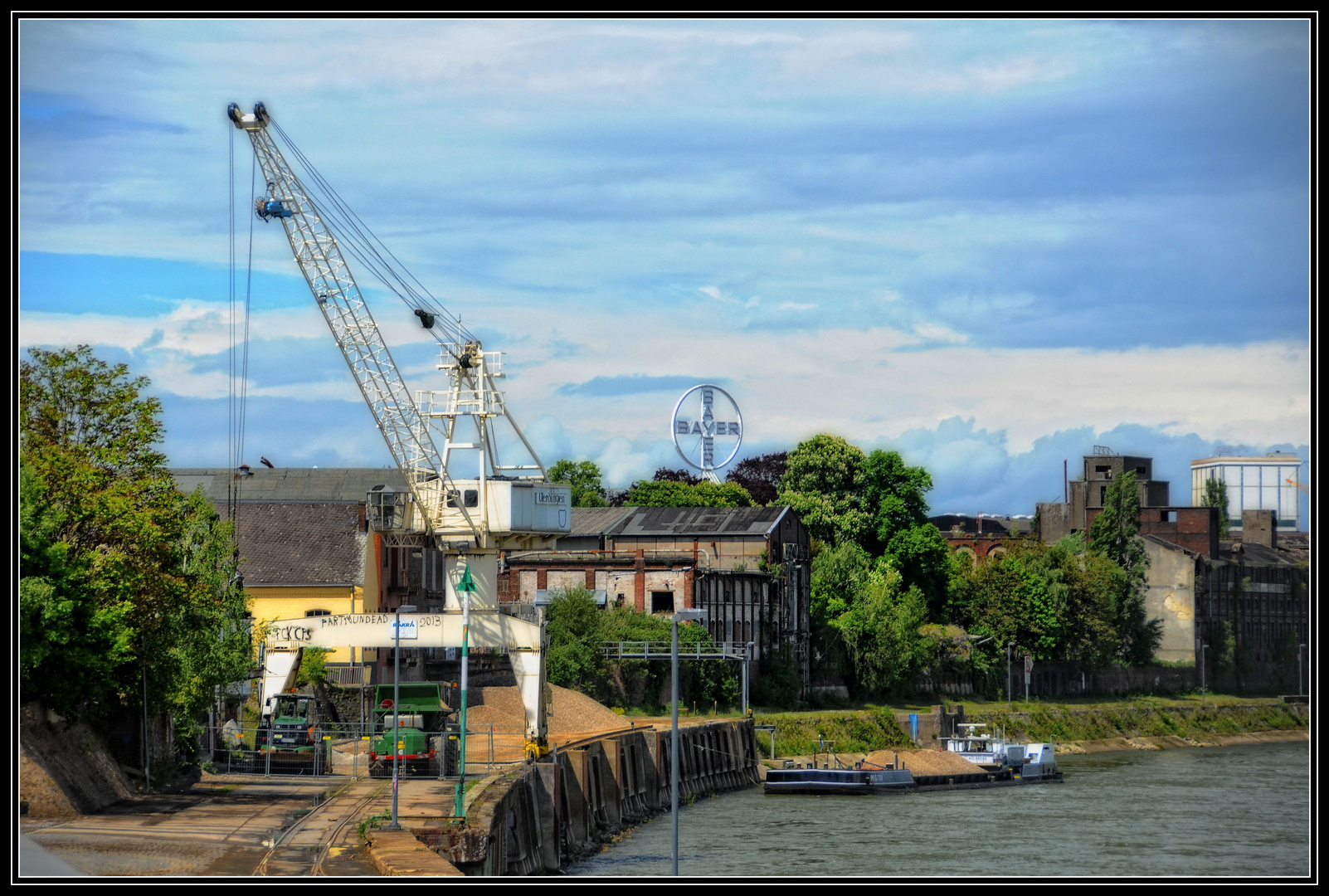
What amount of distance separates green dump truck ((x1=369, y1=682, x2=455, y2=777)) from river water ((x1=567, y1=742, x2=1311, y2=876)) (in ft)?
16.9

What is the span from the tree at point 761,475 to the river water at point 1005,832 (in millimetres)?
55178

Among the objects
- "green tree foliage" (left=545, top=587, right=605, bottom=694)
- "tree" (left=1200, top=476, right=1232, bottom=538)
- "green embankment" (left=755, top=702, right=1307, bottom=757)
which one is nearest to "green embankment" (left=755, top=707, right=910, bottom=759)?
"green embankment" (left=755, top=702, right=1307, bottom=757)

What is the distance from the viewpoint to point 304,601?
209 feet

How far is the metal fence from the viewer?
1655 inches

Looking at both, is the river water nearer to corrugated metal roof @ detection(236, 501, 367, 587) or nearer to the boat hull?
the boat hull

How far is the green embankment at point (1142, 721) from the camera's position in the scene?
9369cm

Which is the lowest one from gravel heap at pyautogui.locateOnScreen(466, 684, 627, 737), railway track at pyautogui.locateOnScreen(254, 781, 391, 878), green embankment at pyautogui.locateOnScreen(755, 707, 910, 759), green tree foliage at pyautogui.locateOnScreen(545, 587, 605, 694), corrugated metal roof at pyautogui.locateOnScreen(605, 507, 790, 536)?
green embankment at pyautogui.locateOnScreen(755, 707, 910, 759)

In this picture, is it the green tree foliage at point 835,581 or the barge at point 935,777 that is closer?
the barge at point 935,777

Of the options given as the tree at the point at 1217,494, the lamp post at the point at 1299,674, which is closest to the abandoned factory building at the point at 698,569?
the lamp post at the point at 1299,674

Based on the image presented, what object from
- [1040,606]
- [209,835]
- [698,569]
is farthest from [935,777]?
[209,835]

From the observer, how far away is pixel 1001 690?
101 m

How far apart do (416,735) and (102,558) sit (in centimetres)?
1242

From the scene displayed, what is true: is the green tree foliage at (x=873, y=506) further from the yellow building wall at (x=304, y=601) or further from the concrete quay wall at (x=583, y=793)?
the yellow building wall at (x=304, y=601)
